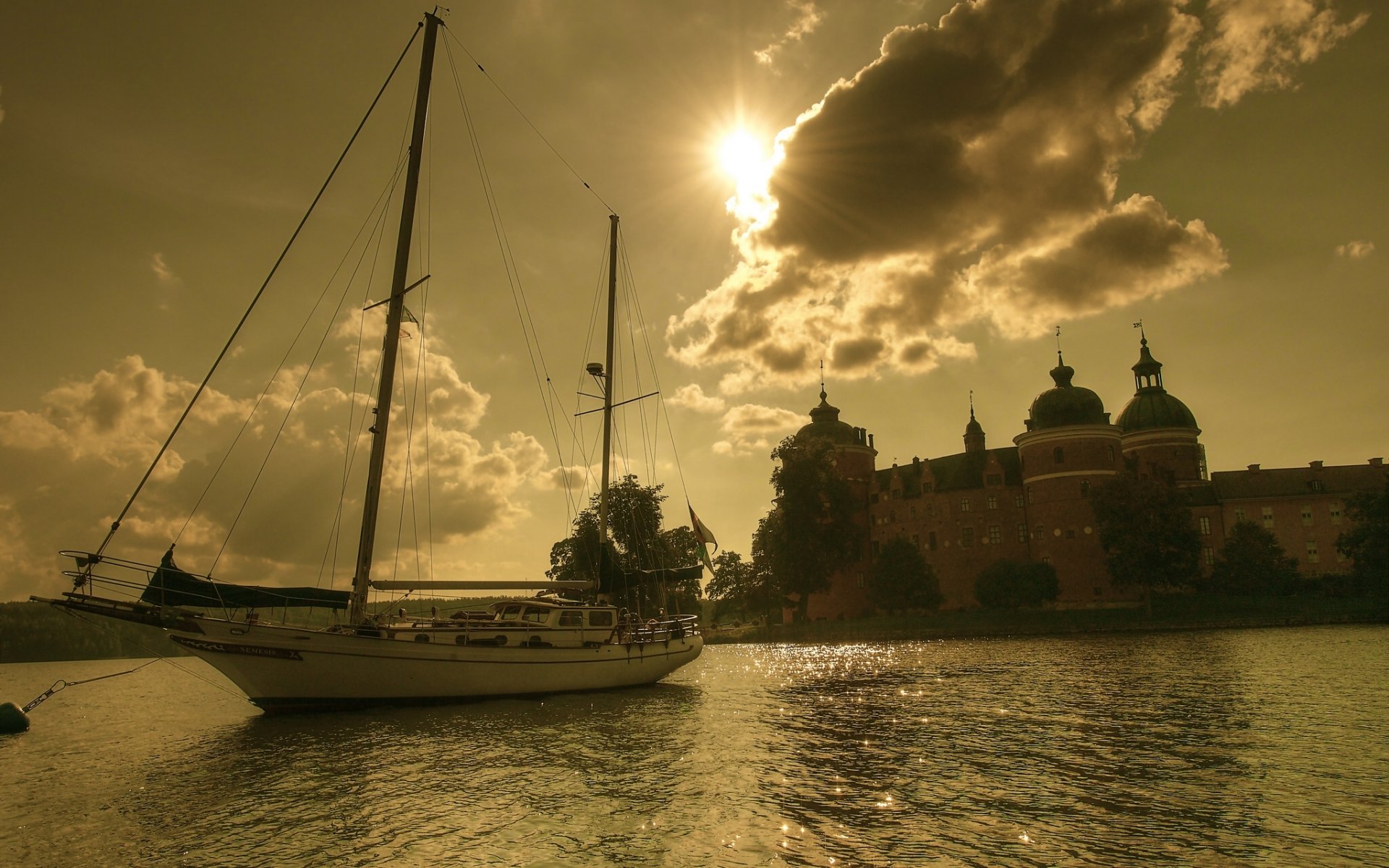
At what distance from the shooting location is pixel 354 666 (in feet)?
79.2

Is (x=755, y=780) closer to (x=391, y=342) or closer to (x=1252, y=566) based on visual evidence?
(x=391, y=342)

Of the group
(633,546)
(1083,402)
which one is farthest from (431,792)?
(1083,402)

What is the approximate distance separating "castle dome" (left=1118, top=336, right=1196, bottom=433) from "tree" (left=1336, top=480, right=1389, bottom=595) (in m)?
24.5

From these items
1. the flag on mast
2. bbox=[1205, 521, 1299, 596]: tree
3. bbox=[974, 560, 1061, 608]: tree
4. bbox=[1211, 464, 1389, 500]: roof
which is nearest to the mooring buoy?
the flag on mast

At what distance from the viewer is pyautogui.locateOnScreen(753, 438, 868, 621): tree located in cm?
8094

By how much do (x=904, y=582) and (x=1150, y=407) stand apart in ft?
124

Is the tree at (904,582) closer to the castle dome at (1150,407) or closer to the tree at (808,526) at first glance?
the tree at (808,526)

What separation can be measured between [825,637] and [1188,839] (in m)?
68.3

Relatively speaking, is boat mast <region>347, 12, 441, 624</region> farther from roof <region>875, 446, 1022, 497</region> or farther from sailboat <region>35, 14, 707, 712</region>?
roof <region>875, 446, 1022, 497</region>

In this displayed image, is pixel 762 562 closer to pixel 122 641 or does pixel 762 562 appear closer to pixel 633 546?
pixel 633 546

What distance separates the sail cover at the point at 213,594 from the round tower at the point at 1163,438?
8828 cm

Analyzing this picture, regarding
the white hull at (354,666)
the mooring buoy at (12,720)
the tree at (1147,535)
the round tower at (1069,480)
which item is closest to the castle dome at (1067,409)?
the round tower at (1069,480)

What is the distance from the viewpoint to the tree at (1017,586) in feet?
254

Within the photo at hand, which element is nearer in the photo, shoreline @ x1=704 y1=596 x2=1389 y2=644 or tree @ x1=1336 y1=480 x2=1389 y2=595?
shoreline @ x1=704 y1=596 x2=1389 y2=644
